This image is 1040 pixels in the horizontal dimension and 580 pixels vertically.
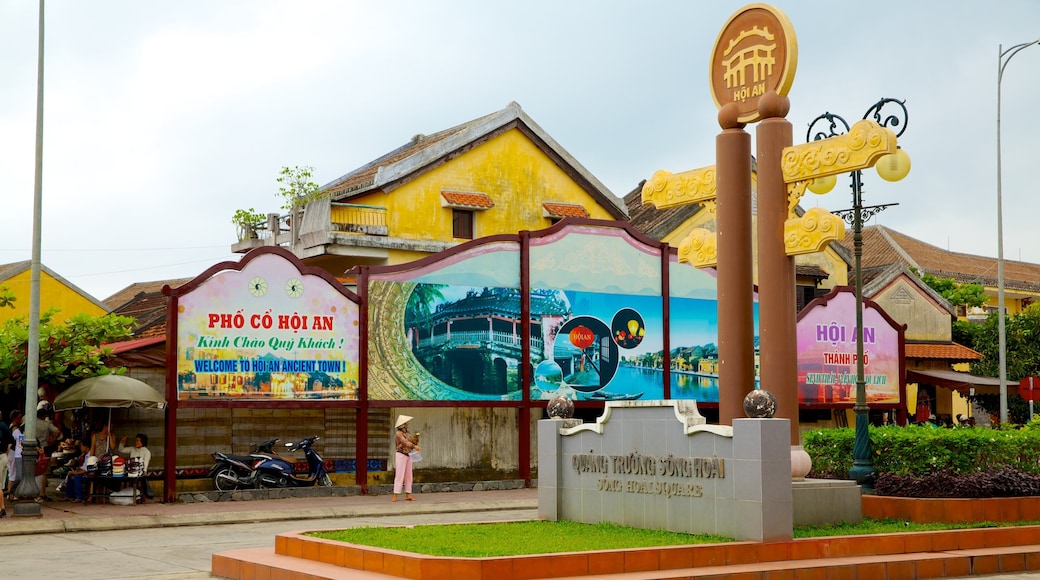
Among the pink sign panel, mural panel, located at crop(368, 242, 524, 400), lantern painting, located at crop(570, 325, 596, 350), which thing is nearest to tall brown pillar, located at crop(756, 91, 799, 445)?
mural panel, located at crop(368, 242, 524, 400)

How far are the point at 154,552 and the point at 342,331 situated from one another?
9.85 m

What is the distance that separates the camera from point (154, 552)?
16281mm

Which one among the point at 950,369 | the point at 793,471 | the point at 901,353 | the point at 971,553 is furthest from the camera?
the point at 950,369

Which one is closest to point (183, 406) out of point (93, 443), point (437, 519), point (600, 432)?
point (93, 443)

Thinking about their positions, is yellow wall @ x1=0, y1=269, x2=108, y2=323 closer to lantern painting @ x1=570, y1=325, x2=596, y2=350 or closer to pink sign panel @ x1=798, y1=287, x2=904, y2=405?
lantern painting @ x1=570, y1=325, x2=596, y2=350

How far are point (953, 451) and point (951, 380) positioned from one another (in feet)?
74.4

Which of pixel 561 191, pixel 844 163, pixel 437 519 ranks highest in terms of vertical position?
pixel 561 191

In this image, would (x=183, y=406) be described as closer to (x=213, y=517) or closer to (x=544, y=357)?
(x=213, y=517)

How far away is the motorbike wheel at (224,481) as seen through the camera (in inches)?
961

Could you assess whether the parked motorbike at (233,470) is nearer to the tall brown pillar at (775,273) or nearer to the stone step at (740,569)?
the stone step at (740,569)

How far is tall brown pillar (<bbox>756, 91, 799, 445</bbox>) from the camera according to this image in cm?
1606

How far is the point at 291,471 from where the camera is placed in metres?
25.0

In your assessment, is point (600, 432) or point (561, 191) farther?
point (561, 191)

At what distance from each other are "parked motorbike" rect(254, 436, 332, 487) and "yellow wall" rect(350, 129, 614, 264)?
27.4 ft
